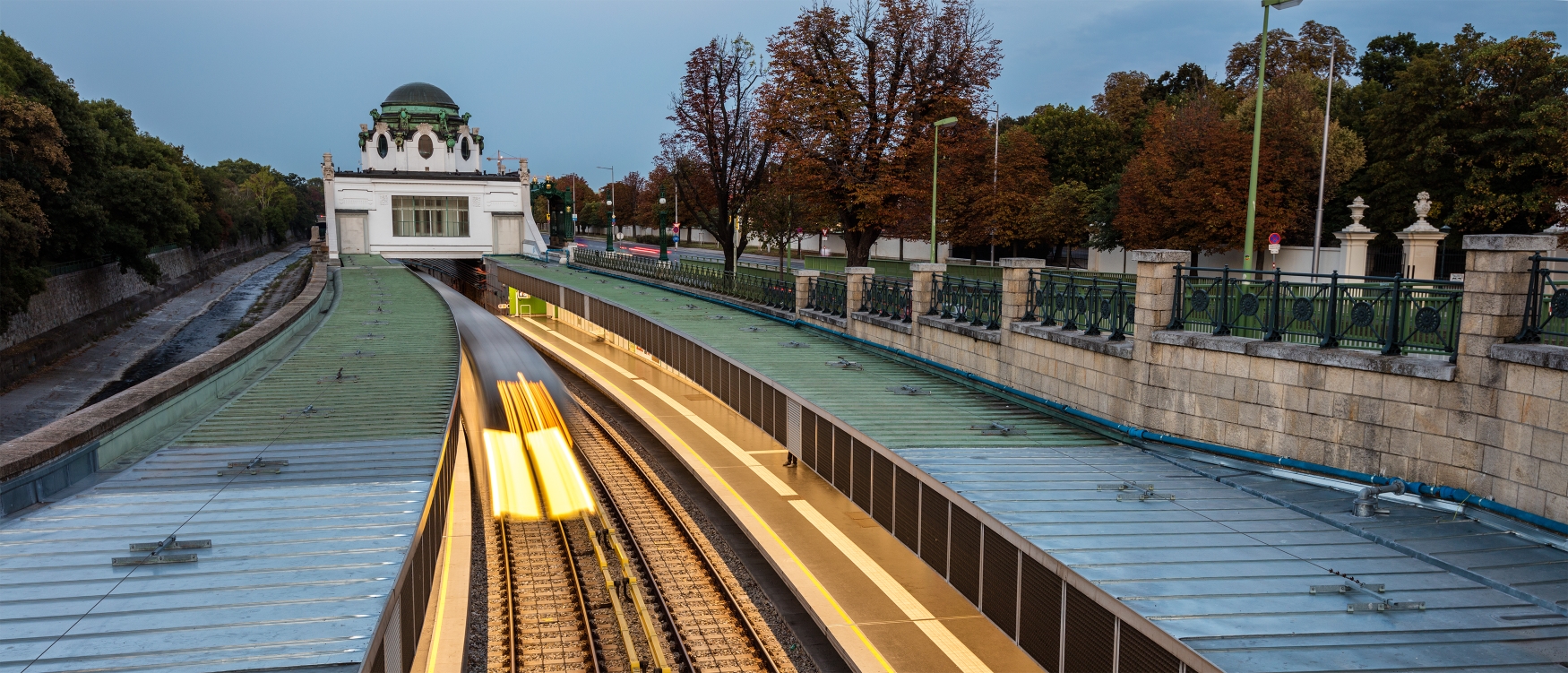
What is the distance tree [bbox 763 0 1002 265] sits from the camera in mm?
31828

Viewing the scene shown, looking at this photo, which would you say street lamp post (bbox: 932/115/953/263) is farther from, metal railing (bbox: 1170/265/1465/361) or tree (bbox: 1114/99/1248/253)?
tree (bbox: 1114/99/1248/253)

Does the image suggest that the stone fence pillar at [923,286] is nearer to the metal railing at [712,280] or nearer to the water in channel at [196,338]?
the metal railing at [712,280]

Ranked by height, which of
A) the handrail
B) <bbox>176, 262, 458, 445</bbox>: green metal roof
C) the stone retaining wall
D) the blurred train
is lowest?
the blurred train

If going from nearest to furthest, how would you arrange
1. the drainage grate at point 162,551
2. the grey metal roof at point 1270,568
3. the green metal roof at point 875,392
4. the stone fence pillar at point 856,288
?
the grey metal roof at point 1270,568 < the drainage grate at point 162,551 < the green metal roof at point 875,392 < the stone fence pillar at point 856,288

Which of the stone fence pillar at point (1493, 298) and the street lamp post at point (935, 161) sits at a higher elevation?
the street lamp post at point (935, 161)

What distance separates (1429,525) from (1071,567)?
444cm

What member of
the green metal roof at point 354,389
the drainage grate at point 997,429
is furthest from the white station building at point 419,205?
the drainage grate at point 997,429

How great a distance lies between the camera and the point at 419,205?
2680 inches

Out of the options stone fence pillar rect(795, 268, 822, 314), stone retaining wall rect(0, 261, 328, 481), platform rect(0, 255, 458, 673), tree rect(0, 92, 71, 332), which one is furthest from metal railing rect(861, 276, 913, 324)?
tree rect(0, 92, 71, 332)

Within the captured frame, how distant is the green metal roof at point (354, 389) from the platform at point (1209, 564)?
25.3ft

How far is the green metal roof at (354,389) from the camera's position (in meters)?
13.8

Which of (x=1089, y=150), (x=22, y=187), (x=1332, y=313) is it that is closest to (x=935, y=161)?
(x=1332, y=313)

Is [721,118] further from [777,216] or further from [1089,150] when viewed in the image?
[1089,150]

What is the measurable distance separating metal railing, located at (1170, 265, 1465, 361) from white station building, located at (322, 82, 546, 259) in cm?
6008
